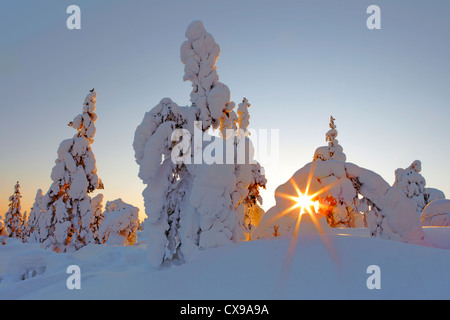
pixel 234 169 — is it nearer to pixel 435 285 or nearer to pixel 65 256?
pixel 435 285

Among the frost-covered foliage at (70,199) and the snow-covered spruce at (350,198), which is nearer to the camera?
the snow-covered spruce at (350,198)

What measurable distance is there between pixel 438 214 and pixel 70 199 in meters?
21.8

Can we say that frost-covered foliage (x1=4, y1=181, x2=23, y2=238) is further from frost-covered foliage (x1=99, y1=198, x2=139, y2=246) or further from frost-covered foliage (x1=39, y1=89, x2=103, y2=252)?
frost-covered foliage (x1=39, y1=89, x2=103, y2=252)

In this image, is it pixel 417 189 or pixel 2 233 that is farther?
pixel 2 233

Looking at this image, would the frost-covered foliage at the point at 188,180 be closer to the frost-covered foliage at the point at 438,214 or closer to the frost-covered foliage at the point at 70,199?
the frost-covered foliage at the point at 70,199

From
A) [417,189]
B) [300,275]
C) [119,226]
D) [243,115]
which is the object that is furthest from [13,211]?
[417,189]

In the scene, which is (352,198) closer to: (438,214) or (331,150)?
(438,214)

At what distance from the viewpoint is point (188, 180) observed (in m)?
10.4

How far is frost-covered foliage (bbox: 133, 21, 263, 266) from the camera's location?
30.0ft

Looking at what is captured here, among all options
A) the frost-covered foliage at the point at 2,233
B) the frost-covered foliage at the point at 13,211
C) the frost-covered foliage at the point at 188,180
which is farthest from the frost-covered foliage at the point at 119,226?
the frost-covered foliage at the point at 13,211

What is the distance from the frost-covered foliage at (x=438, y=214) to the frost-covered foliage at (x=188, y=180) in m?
11.1

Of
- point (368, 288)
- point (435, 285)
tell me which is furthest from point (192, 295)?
point (435, 285)

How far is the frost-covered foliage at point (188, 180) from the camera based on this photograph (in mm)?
9141
